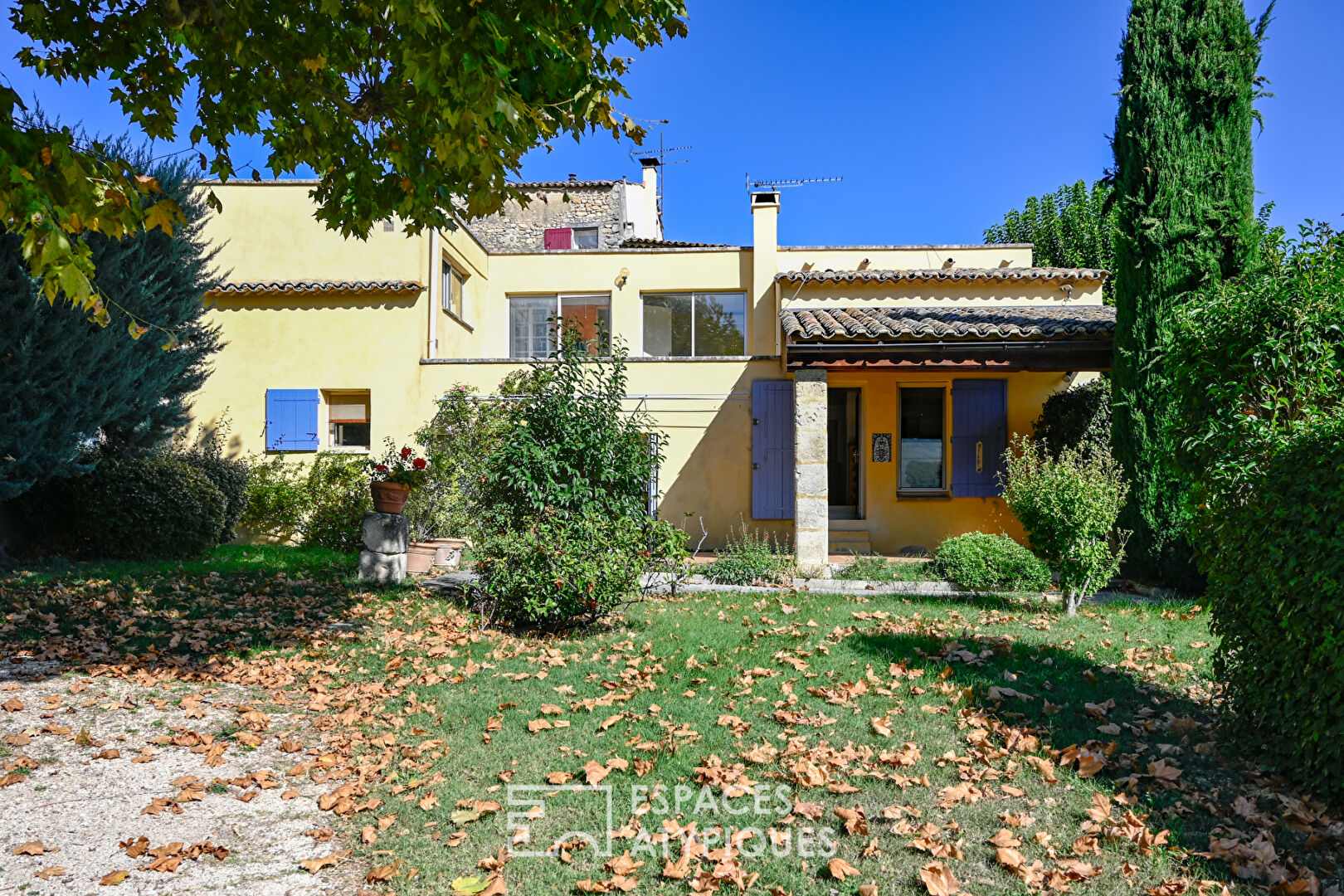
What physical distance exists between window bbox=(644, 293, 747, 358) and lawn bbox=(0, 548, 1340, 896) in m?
7.67

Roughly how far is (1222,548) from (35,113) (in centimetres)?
1265

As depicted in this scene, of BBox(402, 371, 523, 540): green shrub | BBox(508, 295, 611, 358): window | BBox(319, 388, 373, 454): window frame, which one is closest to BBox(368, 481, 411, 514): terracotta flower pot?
BBox(402, 371, 523, 540): green shrub

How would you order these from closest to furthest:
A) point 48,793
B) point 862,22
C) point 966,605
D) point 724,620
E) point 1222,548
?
point 48,793, point 1222,548, point 724,620, point 966,605, point 862,22

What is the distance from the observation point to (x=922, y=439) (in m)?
13.0

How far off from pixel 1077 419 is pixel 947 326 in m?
2.44

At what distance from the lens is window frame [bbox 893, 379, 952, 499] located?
1271cm

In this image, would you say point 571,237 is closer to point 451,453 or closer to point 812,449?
point 451,453

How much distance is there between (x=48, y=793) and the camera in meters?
3.83

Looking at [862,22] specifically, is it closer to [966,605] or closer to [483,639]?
[966,605]

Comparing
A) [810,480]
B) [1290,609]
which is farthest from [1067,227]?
[1290,609]

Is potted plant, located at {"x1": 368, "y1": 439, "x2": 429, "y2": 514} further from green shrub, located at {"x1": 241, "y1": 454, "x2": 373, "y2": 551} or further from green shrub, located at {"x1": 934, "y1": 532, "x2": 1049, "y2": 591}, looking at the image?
green shrub, located at {"x1": 934, "y1": 532, "x2": 1049, "y2": 591}

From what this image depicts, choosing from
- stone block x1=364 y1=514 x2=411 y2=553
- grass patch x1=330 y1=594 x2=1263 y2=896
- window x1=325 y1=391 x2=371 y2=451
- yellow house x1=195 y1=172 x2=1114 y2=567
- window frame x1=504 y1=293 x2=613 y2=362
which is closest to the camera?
grass patch x1=330 y1=594 x2=1263 y2=896

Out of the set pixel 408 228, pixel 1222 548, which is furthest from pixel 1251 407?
pixel 408 228

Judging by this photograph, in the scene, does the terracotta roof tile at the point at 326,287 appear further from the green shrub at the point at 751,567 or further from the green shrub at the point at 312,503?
the green shrub at the point at 751,567
